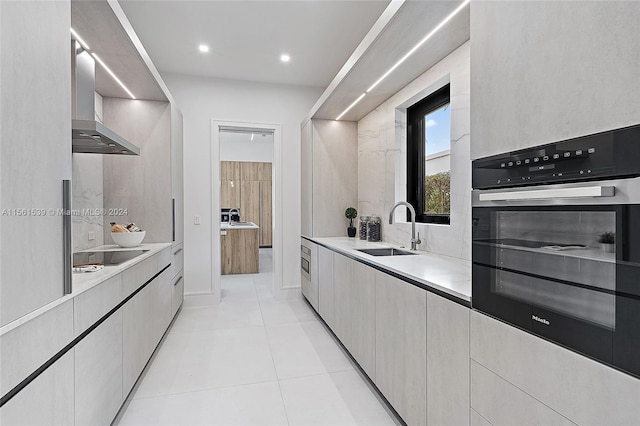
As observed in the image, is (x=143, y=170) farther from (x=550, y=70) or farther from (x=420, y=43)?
(x=550, y=70)

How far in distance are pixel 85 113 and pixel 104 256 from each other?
3.42 feet

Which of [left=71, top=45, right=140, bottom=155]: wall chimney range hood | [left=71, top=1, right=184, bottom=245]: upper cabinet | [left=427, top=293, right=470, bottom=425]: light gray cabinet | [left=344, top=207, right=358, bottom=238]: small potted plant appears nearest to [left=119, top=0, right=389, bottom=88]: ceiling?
[left=71, top=1, right=184, bottom=245]: upper cabinet

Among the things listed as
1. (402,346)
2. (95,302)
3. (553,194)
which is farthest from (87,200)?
(553,194)

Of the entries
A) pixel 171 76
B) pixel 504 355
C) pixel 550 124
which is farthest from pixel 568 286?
pixel 171 76

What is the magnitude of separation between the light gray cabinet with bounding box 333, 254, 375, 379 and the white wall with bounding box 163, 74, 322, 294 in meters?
1.74

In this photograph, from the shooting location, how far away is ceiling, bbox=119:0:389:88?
2.63m

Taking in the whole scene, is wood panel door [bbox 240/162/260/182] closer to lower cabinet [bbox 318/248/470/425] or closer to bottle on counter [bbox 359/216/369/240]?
bottle on counter [bbox 359/216/369/240]

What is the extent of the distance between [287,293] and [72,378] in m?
3.14

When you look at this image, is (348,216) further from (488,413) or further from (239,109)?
(488,413)

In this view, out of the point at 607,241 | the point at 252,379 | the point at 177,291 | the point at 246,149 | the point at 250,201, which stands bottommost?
the point at 252,379

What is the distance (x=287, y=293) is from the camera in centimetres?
438

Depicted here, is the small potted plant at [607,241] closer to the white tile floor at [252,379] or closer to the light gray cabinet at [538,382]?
the light gray cabinet at [538,382]

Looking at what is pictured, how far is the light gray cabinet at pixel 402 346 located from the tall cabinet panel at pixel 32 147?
1489 mm

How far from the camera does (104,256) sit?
2.45m
